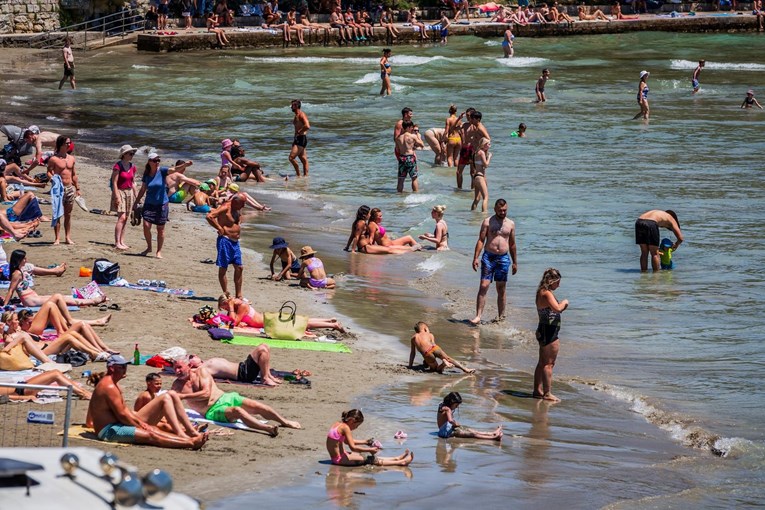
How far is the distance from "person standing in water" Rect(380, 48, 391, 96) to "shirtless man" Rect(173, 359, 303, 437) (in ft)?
90.7

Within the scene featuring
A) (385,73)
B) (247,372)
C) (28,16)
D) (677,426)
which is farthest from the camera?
(28,16)

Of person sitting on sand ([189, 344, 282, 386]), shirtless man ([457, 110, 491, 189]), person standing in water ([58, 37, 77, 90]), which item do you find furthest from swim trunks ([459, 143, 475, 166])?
person standing in water ([58, 37, 77, 90])

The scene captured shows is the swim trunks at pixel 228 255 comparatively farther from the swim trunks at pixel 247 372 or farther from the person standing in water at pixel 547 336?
the person standing in water at pixel 547 336

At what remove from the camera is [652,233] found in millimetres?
18219

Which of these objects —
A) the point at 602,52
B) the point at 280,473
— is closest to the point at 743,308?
the point at 280,473

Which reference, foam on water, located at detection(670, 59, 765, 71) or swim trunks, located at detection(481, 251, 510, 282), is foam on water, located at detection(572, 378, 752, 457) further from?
foam on water, located at detection(670, 59, 765, 71)

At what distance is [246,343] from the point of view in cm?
1353

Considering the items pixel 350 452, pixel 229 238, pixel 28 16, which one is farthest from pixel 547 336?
pixel 28 16

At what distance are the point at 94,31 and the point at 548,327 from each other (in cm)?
4060

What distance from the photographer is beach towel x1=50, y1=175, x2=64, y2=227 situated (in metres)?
16.6

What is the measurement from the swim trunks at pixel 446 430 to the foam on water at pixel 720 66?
3958 centimetres

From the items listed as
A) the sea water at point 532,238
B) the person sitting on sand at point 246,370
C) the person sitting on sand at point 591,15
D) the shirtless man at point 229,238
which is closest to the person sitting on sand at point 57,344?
the person sitting on sand at point 246,370

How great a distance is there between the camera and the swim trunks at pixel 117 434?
9.98m

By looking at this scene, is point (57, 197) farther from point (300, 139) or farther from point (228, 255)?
point (300, 139)
